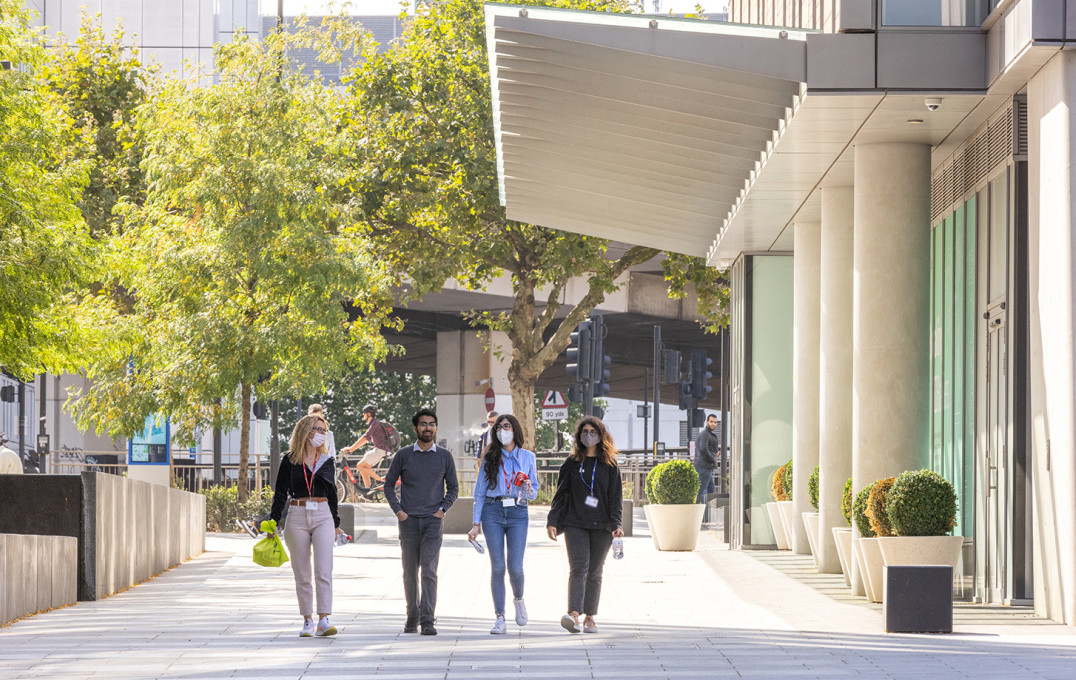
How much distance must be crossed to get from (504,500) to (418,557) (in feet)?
2.49

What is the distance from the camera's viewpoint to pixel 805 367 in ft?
64.1

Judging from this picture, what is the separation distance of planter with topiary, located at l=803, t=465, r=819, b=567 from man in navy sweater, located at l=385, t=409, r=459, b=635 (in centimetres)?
707

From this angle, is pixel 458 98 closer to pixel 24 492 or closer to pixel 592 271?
pixel 592 271

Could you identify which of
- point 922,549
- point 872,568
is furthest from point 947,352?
point 922,549

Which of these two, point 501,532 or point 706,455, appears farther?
point 706,455

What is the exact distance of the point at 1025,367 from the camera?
40.6ft

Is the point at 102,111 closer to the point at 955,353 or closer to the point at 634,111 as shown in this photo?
the point at 634,111

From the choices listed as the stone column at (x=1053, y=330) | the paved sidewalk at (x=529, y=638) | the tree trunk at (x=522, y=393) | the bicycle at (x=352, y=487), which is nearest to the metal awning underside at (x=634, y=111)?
the stone column at (x=1053, y=330)

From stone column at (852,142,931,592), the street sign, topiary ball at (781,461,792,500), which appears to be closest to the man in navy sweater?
stone column at (852,142,931,592)

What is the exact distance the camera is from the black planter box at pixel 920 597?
1080 cm

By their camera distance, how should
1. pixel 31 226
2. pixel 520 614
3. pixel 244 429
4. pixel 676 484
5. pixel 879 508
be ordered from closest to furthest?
pixel 520 614 → pixel 879 508 → pixel 31 226 → pixel 676 484 → pixel 244 429

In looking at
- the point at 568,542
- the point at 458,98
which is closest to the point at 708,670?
the point at 568,542

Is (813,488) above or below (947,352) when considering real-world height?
below

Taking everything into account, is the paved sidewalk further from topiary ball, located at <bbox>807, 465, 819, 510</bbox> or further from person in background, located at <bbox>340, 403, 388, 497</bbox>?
person in background, located at <bbox>340, 403, 388, 497</bbox>
